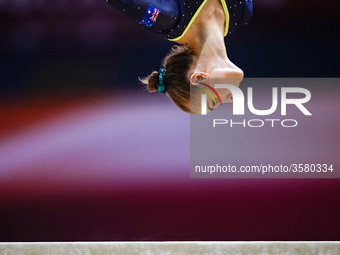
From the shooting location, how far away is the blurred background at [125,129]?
9.63 feet

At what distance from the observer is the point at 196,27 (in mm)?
1698

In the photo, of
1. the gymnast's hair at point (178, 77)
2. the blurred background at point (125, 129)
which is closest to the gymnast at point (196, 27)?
the gymnast's hair at point (178, 77)

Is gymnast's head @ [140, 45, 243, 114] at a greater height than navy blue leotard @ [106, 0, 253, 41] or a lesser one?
lesser

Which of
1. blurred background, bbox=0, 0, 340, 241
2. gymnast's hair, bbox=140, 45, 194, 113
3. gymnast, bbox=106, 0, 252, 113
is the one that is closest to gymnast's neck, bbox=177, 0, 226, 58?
gymnast, bbox=106, 0, 252, 113

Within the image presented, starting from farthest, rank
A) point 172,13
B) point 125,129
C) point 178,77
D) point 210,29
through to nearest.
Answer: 1. point 125,129
2. point 178,77
3. point 210,29
4. point 172,13

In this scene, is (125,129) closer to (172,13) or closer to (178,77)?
(178,77)

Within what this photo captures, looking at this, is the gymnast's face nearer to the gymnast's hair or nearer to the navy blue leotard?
the gymnast's hair

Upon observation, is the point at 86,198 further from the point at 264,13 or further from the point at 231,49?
the point at 264,13

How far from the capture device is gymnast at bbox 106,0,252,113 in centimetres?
156

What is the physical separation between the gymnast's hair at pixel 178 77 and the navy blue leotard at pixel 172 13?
0.56ft

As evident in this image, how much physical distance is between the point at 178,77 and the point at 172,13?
1.26 ft

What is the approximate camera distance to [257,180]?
294 centimetres

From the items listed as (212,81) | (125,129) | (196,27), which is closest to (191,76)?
(212,81)

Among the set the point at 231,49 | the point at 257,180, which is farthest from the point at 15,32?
the point at 257,180
